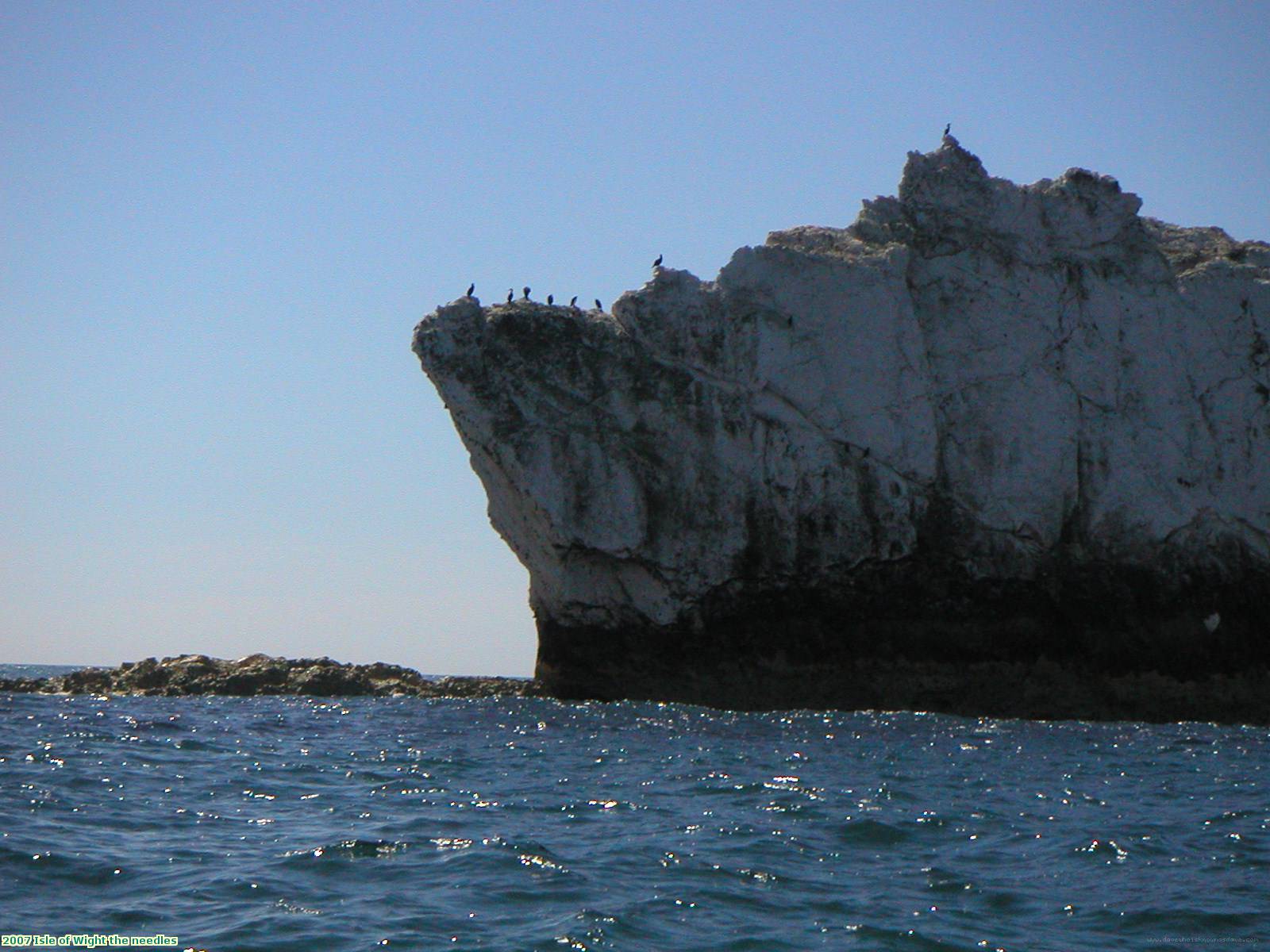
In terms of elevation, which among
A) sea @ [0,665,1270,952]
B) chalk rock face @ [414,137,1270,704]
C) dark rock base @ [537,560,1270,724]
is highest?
chalk rock face @ [414,137,1270,704]

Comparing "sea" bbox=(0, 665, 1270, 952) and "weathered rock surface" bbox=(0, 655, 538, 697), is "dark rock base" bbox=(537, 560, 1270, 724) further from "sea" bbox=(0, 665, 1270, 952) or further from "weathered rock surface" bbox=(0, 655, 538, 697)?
"sea" bbox=(0, 665, 1270, 952)

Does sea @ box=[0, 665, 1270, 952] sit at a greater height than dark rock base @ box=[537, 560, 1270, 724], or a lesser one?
lesser

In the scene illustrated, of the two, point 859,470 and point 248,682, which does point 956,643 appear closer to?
point 859,470

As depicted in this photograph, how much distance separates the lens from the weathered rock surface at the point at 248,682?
101ft

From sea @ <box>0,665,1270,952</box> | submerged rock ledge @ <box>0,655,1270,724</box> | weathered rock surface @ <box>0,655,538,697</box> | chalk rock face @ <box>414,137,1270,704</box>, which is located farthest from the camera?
weathered rock surface @ <box>0,655,538,697</box>

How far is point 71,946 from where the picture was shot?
7980mm

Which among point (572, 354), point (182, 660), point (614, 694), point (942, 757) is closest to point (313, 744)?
point (942, 757)

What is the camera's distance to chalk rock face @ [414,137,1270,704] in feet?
92.6

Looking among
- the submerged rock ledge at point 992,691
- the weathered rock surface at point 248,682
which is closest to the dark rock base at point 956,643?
the submerged rock ledge at point 992,691

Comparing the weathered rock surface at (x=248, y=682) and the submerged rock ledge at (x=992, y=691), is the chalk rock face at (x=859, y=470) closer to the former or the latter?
the submerged rock ledge at (x=992, y=691)

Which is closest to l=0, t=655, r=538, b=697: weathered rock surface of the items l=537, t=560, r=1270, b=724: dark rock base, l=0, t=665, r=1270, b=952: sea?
l=537, t=560, r=1270, b=724: dark rock base

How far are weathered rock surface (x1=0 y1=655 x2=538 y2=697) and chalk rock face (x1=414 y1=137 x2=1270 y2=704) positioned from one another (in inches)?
105

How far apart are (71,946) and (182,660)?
26269mm

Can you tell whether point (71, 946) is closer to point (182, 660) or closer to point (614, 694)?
point (614, 694)
